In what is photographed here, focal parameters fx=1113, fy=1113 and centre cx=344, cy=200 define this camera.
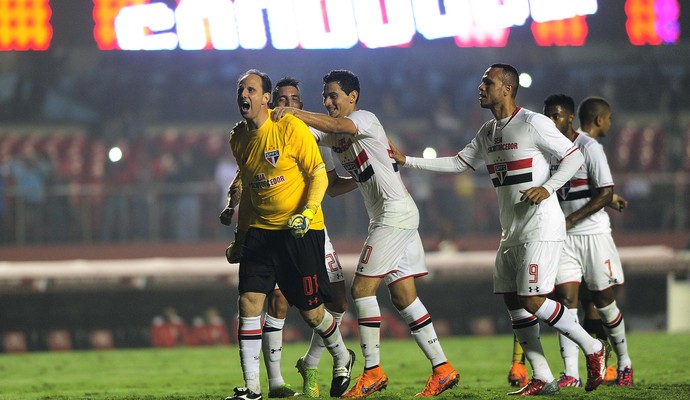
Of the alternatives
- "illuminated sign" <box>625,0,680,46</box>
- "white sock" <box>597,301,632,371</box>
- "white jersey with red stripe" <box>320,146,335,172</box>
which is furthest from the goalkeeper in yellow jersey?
"illuminated sign" <box>625,0,680,46</box>

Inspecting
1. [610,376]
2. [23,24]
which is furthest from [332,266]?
[23,24]

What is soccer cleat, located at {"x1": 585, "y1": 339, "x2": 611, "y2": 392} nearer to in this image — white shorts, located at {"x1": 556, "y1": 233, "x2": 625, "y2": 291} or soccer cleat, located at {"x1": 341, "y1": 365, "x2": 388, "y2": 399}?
white shorts, located at {"x1": 556, "y1": 233, "x2": 625, "y2": 291}

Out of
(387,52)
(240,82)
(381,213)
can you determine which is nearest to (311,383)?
(381,213)

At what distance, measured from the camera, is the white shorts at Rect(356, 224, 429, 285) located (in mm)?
7289

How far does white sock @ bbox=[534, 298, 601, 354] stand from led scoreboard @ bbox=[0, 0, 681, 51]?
465 inches

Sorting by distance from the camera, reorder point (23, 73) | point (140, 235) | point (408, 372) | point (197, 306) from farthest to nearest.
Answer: point (23, 73)
point (140, 235)
point (197, 306)
point (408, 372)

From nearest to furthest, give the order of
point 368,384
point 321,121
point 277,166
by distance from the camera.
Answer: point 277,166 → point 321,121 → point 368,384

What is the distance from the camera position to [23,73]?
22.5 m

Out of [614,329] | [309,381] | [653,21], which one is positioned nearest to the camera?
[309,381]

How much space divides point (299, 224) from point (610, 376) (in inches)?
125

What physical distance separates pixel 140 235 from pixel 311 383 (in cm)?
942

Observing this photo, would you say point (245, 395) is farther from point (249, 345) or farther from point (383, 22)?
point (383, 22)

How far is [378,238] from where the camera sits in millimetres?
7336

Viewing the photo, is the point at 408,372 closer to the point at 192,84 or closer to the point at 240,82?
the point at 240,82
